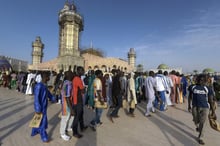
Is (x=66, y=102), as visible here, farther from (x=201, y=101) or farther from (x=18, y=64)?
(x=18, y=64)

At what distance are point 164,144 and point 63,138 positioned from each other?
234cm

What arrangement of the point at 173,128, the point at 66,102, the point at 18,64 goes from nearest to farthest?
the point at 66,102
the point at 173,128
the point at 18,64

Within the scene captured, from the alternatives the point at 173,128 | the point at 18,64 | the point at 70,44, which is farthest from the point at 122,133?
the point at 18,64

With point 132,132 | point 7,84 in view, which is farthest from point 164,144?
point 7,84

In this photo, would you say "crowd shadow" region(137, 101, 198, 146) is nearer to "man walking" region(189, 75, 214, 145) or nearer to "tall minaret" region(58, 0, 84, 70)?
"man walking" region(189, 75, 214, 145)

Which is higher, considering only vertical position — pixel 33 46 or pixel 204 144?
pixel 33 46

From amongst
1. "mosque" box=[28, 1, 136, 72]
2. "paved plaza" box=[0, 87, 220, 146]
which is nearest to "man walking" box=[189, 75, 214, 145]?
"paved plaza" box=[0, 87, 220, 146]

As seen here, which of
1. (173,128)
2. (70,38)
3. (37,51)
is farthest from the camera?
(37,51)

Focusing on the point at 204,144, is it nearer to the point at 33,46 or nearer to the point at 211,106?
the point at 211,106

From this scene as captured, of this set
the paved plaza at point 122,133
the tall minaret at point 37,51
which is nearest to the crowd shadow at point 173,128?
the paved plaza at point 122,133

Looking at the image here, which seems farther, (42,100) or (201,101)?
(201,101)

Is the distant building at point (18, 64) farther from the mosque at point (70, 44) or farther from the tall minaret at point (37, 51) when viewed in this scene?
the mosque at point (70, 44)

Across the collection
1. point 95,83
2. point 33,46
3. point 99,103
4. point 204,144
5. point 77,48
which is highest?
point 33,46

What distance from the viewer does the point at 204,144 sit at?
3.68m
